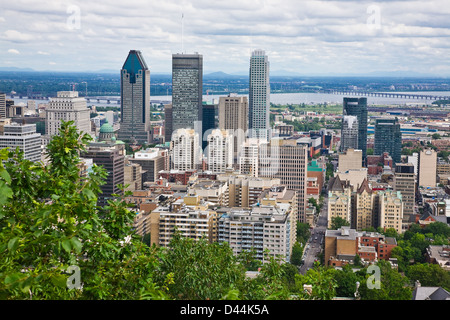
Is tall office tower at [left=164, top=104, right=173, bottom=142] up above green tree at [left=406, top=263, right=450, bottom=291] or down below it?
above

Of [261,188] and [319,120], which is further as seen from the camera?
[319,120]

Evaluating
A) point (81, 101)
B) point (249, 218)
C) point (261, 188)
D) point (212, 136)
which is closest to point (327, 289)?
point (249, 218)

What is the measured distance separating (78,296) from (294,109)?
26245 mm

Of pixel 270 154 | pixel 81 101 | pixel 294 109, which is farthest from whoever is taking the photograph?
pixel 294 109

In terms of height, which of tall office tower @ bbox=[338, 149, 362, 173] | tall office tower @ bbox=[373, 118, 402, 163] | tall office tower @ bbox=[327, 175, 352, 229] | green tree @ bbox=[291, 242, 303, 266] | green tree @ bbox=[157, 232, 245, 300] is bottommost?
green tree @ bbox=[291, 242, 303, 266]

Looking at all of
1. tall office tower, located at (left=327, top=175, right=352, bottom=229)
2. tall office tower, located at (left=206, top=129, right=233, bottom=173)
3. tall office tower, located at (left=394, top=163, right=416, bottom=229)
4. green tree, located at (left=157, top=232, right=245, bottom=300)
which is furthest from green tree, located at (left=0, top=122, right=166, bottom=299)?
tall office tower, located at (left=206, top=129, right=233, bottom=173)

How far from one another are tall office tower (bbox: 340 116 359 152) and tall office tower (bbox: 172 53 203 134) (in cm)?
505

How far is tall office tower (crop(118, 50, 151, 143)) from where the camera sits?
78.2 feet

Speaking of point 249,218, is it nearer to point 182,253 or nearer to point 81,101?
point 182,253

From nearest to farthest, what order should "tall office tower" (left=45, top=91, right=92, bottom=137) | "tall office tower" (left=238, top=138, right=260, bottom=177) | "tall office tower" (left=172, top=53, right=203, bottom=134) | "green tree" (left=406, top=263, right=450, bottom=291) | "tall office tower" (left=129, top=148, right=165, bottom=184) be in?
"green tree" (left=406, top=263, right=450, bottom=291)
"tall office tower" (left=238, top=138, right=260, bottom=177)
"tall office tower" (left=129, top=148, right=165, bottom=184)
"tall office tower" (left=45, top=91, right=92, bottom=137)
"tall office tower" (left=172, top=53, right=203, bottom=134)

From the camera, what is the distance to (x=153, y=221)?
28.3 feet

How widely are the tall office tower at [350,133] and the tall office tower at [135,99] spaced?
7.44 m

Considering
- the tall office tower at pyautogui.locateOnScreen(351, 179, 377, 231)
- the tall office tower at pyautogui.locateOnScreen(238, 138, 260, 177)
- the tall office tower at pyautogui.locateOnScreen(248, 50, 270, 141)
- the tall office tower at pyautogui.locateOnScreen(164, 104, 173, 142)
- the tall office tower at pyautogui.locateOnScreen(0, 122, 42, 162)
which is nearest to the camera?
the tall office tower at pyautogui.locateOnScreen(351, 179, 377, 231)

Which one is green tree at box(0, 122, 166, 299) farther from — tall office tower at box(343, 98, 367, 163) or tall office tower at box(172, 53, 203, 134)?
tall office tower at box(172, 53, 203, 134)
